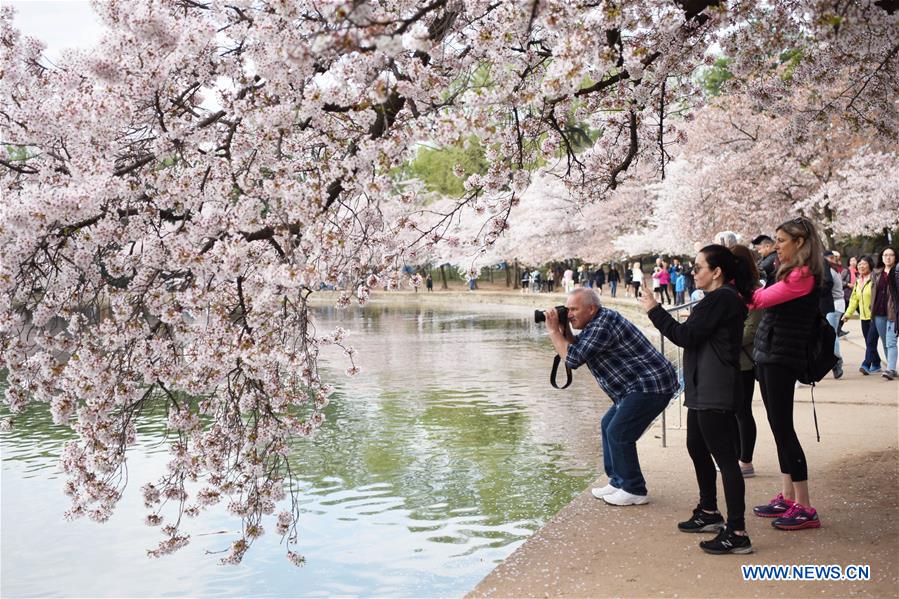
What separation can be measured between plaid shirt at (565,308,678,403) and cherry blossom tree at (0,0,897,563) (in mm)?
1332

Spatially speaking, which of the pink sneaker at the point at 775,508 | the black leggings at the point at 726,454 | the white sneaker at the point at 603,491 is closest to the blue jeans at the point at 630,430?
the white sneaker at the point at 603,491

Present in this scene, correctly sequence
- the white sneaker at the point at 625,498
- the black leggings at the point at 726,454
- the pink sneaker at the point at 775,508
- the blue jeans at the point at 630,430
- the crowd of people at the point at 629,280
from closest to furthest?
1. the black leggings at the point at 726,454
2. the pink sneaker at the point at 775,508
3. the blue jeans at the point at 630,430
4. the white sneaker at the point at 625,498
5. the crowd of people at the point at 629,280

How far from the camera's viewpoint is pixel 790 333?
5.21 metres

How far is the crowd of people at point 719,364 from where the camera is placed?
4.98 meters

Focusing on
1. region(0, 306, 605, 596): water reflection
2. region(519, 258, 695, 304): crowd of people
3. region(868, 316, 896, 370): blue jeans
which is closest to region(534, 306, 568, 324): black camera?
region(0, 306, 605, 596): water reflection

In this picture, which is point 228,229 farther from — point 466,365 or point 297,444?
point 466,365

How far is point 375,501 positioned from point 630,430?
124 inches

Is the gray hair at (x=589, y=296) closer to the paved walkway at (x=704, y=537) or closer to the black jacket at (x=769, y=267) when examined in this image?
the paved walkway at (x=704, y=537)

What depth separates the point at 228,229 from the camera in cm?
468

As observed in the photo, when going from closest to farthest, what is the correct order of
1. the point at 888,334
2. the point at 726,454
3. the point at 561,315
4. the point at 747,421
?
the point at 726,454 < the point at 561,315 < the point at 747,421 < the point at 888,334

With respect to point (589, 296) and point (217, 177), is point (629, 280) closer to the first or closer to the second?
point (589, 296)

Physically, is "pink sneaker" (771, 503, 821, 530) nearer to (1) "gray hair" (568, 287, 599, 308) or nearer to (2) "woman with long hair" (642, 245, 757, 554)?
(2) "woman with long hair" (642, 245, 757, 554)

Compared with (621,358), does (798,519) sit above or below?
below

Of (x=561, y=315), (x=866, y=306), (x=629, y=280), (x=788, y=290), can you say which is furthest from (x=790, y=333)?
(x=629, y=280)
